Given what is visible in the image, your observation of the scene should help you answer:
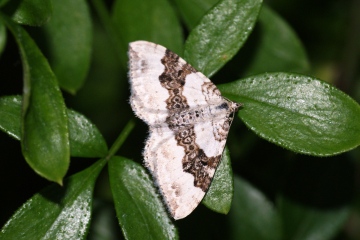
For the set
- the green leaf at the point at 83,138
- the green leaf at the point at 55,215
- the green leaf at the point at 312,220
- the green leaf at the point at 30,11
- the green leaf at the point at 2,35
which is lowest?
the green leaf at the point at 312,220

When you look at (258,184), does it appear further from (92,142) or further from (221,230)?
(92,142)

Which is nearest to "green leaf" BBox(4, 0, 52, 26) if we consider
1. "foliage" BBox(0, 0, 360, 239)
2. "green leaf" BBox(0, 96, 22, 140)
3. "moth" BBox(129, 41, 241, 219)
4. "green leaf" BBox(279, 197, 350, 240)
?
"foliage" BBox(0, 0, 360, 239)

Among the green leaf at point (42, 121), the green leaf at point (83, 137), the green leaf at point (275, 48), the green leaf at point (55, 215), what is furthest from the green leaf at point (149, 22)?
the green leaf at point (42, 121)

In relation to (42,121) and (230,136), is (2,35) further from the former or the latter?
(230,136)

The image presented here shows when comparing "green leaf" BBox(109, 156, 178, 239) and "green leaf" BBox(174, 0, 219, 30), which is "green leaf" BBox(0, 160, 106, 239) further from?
"green leaf" BBox(174, 0, 219, 30)

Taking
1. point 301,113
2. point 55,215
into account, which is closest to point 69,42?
point 55,215

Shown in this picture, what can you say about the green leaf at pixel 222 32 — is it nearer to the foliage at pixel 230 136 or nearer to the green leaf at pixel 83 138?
the foliage at pixel 230 136
